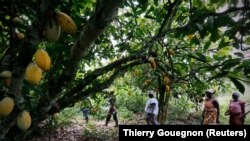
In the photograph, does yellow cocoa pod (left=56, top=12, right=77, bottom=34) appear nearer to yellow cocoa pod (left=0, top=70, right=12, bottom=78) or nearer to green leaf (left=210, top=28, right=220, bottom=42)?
yellow cocoa pod (left=0, top=70, right=12, bottom=78)

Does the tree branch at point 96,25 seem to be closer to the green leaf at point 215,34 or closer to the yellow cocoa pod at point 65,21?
the yellow cocoa pod at point 65,21

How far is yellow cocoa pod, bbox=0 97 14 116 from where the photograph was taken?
1.35 meters

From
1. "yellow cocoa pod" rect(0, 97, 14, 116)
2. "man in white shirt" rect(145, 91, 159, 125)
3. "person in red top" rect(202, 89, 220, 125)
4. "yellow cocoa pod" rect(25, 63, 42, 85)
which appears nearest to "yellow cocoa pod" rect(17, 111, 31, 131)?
"yellow cocoa pod" rect(0, 97, 14, 116)

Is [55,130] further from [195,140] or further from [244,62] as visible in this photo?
[244,62]

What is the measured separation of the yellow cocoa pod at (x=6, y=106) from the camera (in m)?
1.35

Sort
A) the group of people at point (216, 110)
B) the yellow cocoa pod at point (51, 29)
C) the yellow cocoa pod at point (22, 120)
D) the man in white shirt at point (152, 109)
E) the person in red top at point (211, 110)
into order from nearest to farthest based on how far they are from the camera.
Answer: the yellow cocoa pod at point (51, 29) < the yellow cocoa pod at point (22, 120) < the group of people at point (216, 110) < the person in red top at point (211, 110) < the man in white shirt at point (152, 109)

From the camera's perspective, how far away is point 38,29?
121 centimetres

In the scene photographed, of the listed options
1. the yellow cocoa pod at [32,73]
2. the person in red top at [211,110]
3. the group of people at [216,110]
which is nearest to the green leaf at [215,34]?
the yellow cocoa pod at [32,73]

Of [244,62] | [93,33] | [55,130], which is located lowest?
[55,130]

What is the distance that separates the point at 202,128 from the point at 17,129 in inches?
102

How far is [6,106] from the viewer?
1365 millimetres

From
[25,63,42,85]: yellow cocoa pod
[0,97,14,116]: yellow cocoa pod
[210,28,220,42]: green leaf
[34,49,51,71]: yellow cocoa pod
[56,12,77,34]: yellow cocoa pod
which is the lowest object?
[0,97,14,116]: yellow cocoa pod

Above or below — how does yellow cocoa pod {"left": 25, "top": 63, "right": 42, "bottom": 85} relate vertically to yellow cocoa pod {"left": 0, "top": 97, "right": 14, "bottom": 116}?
above

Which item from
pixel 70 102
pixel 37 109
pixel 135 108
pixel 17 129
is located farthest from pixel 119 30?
pixel 135 108
